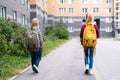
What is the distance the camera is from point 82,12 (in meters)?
88.1

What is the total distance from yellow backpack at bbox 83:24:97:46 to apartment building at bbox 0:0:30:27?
17.8 m

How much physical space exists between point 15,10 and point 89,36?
24733mm

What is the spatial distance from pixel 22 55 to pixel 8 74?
646cm

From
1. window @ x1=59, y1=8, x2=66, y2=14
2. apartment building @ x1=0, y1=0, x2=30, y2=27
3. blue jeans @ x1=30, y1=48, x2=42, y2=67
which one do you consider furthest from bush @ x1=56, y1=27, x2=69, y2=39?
blue jeans @ x1=30, y1=48, x2=42, y2=67

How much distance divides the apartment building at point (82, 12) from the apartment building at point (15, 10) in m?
43.5

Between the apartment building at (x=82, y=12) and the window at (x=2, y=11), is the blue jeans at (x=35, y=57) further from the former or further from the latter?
the apartment building at (x=82, y=12)

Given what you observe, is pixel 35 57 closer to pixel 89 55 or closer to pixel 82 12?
pixel 89 55

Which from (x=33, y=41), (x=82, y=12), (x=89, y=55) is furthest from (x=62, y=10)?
(x=89, y=55)

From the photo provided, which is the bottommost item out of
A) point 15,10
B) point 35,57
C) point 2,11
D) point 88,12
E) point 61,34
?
point 35,57

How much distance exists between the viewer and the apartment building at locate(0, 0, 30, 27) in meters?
29.5

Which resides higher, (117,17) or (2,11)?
(117,17)

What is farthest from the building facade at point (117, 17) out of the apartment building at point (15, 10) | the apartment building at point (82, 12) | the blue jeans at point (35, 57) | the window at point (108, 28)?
the blue jeans at point (35, 57)

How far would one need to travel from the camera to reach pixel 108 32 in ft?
289

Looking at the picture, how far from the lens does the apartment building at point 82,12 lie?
87.3 m
